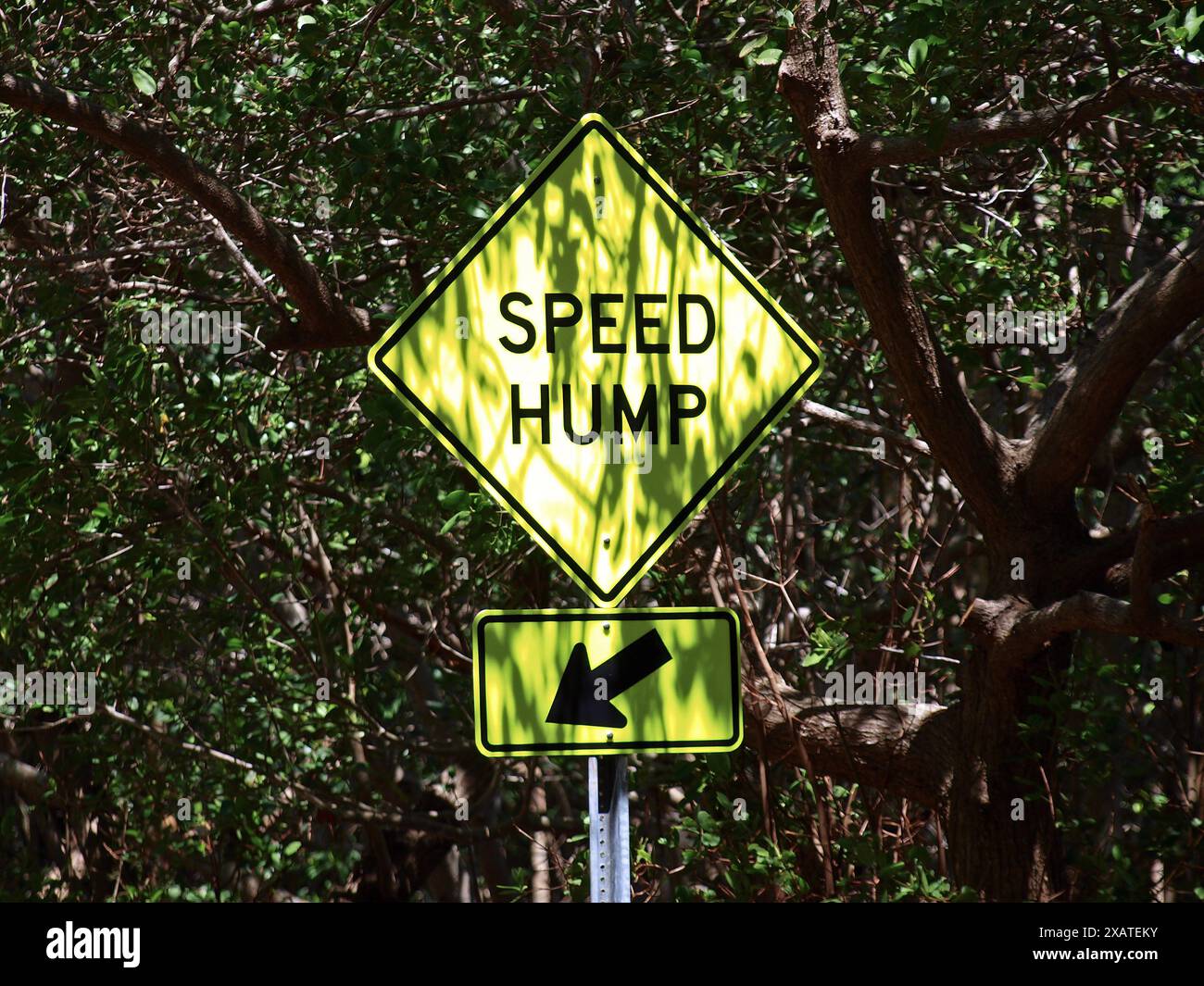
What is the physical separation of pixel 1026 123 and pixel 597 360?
100 inches

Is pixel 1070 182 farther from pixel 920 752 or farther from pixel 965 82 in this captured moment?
pixel 920 752

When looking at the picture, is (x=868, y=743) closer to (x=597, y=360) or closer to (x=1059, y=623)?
(x=1059, y=623)

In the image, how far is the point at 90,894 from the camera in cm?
838

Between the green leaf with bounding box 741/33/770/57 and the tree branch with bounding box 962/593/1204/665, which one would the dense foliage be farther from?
the tree branch with bounding box 962/593/1204/665

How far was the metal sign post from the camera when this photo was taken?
285 cm

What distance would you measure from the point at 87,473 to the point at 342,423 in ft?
4.77

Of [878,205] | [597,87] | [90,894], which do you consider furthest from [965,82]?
[90,894]

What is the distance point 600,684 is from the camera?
2891 mm

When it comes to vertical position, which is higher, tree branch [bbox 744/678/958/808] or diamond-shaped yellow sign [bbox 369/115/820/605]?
diamond-shaped yellow sign [bbox 369/115/820/605]

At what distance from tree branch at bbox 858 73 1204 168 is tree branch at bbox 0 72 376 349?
2294 mm

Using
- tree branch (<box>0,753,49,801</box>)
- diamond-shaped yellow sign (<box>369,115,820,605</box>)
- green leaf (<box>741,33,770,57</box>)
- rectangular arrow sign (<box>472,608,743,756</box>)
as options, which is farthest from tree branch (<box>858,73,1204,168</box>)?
tree branch (<box>0,753,49,801</box>)

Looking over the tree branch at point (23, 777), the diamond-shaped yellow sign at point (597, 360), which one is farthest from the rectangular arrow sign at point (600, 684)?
the tree branch at point (23, 777)

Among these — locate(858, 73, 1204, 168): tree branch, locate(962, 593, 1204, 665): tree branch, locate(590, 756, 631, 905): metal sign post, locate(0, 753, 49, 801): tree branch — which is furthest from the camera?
locate(0, 753, 49, 801): tree branch

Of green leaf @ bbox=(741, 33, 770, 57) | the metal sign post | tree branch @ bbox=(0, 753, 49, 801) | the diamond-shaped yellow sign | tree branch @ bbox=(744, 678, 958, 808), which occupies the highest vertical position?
green leaf @ bbox=(741, 33, 770, 57)
